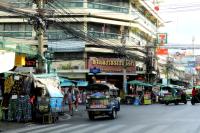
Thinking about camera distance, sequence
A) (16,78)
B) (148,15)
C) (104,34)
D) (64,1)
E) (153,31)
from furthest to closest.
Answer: (153,31), (148,15), (104,34), (64,1), (16,78)

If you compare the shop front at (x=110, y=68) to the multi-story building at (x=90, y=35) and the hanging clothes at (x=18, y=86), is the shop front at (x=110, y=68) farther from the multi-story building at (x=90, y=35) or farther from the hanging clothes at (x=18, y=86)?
the hanging clothes at (x=18, y=86)

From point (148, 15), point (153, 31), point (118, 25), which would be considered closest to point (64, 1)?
point (118, 25)

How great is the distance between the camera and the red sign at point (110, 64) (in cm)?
5622

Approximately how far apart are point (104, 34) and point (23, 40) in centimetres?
1057

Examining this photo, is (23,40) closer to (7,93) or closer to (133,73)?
(133,73)

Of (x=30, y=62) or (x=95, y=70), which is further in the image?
(x=95, y=70)

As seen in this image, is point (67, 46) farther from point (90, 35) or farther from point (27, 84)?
point (27, 84)

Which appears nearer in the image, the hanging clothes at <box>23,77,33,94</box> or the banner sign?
the hanging clothes at <box>23,77,33,94</box>

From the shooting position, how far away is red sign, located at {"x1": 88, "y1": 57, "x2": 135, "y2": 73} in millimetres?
56219

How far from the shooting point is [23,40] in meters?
56.2

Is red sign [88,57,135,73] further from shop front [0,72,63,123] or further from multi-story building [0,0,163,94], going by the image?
shop front [0,72,63,123]

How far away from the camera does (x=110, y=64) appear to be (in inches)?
2287

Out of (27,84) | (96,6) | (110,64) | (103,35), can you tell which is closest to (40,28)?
(27,84)

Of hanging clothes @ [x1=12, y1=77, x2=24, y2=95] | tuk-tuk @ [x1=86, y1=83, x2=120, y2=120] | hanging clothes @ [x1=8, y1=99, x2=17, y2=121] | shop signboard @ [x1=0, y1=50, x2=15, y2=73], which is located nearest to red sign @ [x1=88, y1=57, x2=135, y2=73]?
tuk-tuk @ [x1=86, y1=83, x2=120, y2=120]
